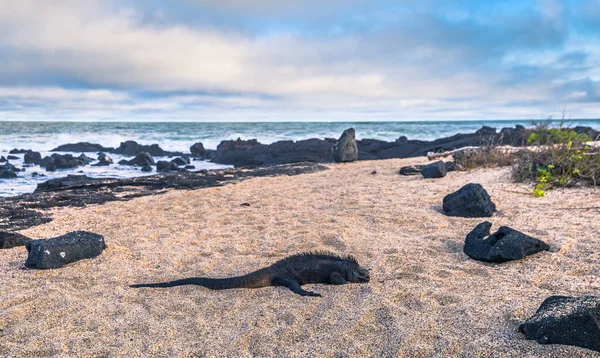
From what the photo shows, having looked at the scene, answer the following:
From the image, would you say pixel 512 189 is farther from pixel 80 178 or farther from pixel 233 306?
pixel 80 178

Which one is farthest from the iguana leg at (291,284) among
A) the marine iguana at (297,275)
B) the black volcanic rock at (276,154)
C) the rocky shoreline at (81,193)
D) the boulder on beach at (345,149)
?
the black volcanic rock at (276,154)

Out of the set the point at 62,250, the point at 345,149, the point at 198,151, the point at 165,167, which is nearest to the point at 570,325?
the point at 62,250

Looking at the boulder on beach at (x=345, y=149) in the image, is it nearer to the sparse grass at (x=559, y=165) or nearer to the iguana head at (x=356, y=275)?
the sparse grass at (x=559, y=165)

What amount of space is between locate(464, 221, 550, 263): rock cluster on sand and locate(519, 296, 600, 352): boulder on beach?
5.10 ft

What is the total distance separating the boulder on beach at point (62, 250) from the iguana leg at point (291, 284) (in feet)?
7.64

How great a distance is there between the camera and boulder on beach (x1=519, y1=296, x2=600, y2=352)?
264 cm

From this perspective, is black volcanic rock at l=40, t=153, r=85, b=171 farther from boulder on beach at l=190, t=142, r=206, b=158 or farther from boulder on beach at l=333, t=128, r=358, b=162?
boulder on beach at l=333, t=128, r=358, b=162

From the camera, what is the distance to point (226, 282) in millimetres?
4000

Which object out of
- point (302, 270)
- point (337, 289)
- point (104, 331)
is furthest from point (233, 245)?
point (104, 331)

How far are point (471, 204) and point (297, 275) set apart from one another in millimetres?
3430

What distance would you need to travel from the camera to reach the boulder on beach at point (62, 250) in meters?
4.57

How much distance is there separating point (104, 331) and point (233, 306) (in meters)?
Result: 0.98

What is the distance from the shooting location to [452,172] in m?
10.6

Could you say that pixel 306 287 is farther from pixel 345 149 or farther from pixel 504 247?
pixel 345 149
